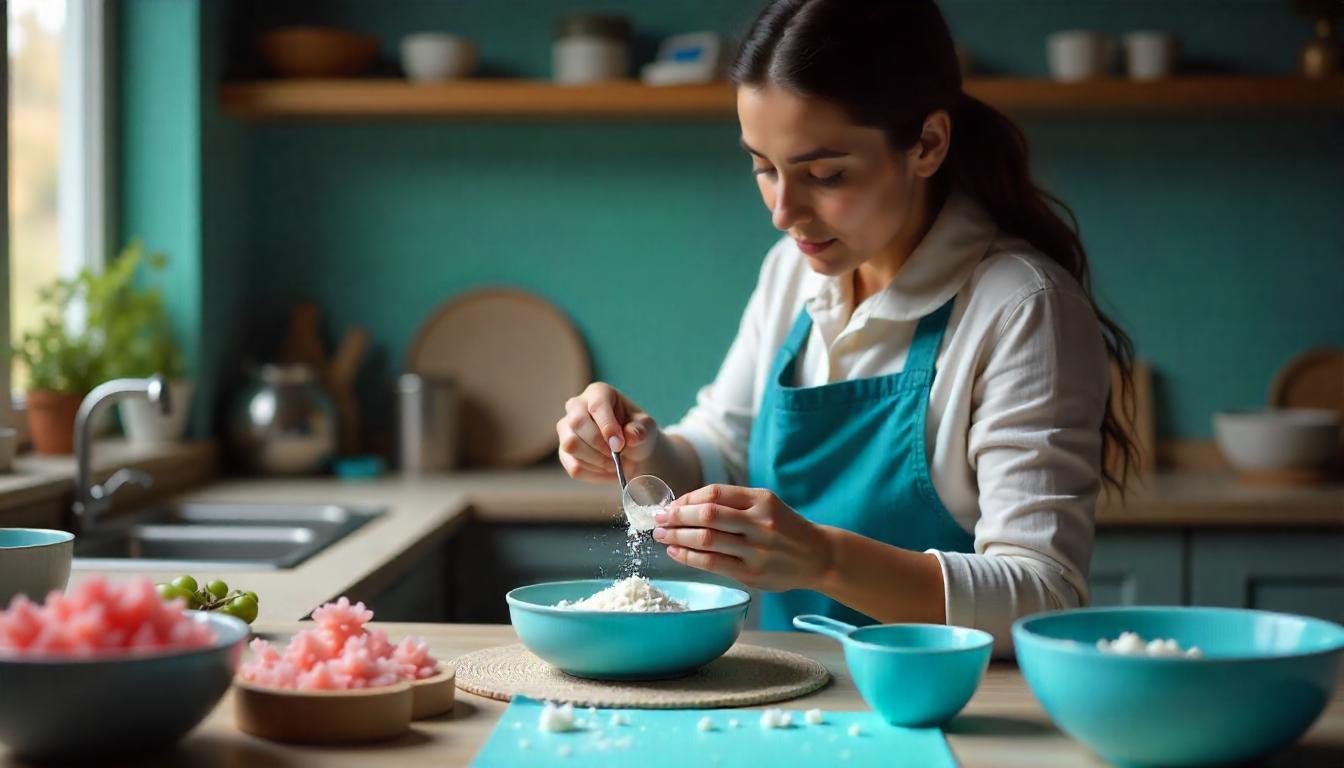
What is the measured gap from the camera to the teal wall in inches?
132

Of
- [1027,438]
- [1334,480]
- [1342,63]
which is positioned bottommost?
[1334,480]

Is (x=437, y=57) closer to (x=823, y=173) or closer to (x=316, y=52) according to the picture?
(x=316, y=52)

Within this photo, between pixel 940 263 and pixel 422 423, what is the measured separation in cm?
180

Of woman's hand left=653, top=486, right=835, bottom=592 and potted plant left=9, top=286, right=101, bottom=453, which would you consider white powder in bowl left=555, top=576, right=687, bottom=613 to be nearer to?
woman's hand left=653, top=486, right=835, bottom=592

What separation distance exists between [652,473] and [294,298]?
1.93m

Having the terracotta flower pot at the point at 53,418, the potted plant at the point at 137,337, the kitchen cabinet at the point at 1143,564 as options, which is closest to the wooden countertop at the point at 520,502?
the kitchen cabinet at the point at 1143,564

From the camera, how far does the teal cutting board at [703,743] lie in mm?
1047

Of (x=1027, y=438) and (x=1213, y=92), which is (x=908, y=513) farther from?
(x=1213, y=92)

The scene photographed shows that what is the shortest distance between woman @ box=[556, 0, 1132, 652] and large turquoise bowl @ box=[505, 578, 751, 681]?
0.09 m

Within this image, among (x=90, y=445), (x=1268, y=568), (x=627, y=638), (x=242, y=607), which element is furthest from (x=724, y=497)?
(x=1268, y=568)

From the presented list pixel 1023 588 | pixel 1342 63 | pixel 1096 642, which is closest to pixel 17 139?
pixel 1023 588

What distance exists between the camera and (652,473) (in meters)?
1.83

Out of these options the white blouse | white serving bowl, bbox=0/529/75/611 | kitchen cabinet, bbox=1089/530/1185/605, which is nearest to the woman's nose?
the white blouse

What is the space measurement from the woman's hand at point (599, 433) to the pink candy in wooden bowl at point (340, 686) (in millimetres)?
511
